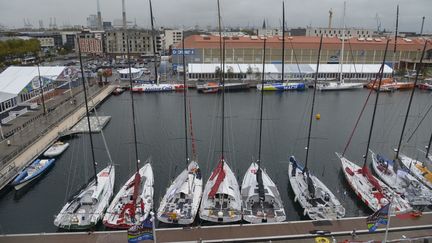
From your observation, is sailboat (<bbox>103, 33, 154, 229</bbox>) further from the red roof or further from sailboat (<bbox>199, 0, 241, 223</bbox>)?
the red roof

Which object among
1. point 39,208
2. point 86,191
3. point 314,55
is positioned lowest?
point 39,208

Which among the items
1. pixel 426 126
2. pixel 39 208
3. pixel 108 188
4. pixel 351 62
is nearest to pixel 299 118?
pixel 426 126

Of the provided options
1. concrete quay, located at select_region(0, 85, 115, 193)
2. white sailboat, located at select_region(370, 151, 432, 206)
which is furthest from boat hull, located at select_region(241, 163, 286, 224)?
concrete quay, located at select_region(0, 85, 115, 193)

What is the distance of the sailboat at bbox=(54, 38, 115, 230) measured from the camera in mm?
16994

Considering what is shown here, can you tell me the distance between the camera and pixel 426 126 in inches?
1417

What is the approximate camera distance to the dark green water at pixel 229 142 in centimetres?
2145

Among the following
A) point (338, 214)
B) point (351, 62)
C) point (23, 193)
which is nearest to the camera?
point (338, 214)

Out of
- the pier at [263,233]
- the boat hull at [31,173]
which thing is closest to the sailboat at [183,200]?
the pier at [263,233]

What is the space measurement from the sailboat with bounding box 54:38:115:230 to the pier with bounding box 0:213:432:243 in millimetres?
1033

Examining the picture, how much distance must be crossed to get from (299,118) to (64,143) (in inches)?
1091

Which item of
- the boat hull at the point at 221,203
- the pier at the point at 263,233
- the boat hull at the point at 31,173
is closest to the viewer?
the pier at the point at 263,233

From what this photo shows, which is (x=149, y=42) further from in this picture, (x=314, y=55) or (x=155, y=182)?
(x=155, y=182)

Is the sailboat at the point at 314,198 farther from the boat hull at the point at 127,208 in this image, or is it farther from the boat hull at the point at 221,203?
the boat hull at the point at 127,208

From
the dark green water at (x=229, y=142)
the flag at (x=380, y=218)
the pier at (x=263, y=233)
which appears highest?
the flag at (x=380, y=218)
